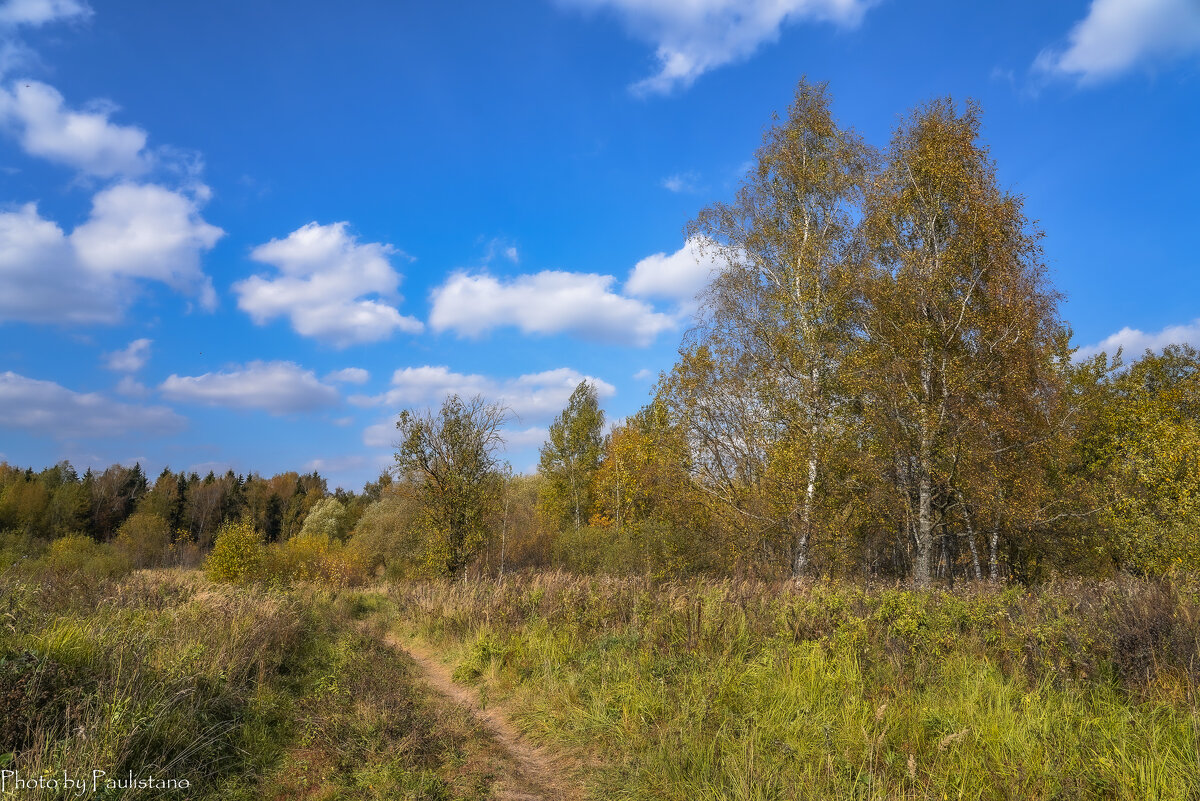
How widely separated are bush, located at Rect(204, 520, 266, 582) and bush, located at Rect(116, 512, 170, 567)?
1045 inches

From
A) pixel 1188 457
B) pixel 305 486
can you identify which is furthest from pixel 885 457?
pixel 305 486

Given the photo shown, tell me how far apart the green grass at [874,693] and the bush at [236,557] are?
52.0 feet

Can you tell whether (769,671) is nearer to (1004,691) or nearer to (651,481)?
(1004,691)

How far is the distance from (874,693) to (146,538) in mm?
57111

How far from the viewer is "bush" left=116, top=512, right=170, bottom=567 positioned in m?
43.0

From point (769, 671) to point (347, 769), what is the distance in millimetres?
4257

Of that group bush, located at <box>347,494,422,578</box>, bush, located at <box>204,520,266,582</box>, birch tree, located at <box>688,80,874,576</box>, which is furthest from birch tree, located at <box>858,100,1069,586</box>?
bush, located at <box>347,494,422,578</box>

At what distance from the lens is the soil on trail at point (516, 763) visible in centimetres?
508

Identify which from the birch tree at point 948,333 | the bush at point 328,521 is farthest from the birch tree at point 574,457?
the birch tree at point 948,333

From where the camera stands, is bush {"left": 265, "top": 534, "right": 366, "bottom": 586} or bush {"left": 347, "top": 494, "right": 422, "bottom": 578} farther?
bush {"left": 347, "top": 494, "right": 422, "bottom": 578}

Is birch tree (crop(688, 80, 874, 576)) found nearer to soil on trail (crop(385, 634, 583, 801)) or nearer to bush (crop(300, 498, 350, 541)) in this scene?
soil on trail (crop(385, 634, 583, 801))

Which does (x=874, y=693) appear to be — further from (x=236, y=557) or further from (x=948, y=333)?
(x=236, y=557)

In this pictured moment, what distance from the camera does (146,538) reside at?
46.4 metres

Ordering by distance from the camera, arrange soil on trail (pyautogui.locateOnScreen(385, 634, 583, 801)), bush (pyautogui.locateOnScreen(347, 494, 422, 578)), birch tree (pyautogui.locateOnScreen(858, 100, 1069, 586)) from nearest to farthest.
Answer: soil on trail (pyautogui.locateOnScreen(385, 634, 583, 801)), birch tree (pyautogui.locateOnScreen(858, 100, 1069, 586)), bush (pyautogui.locateOnScreen(347, 494, 422, 578))
